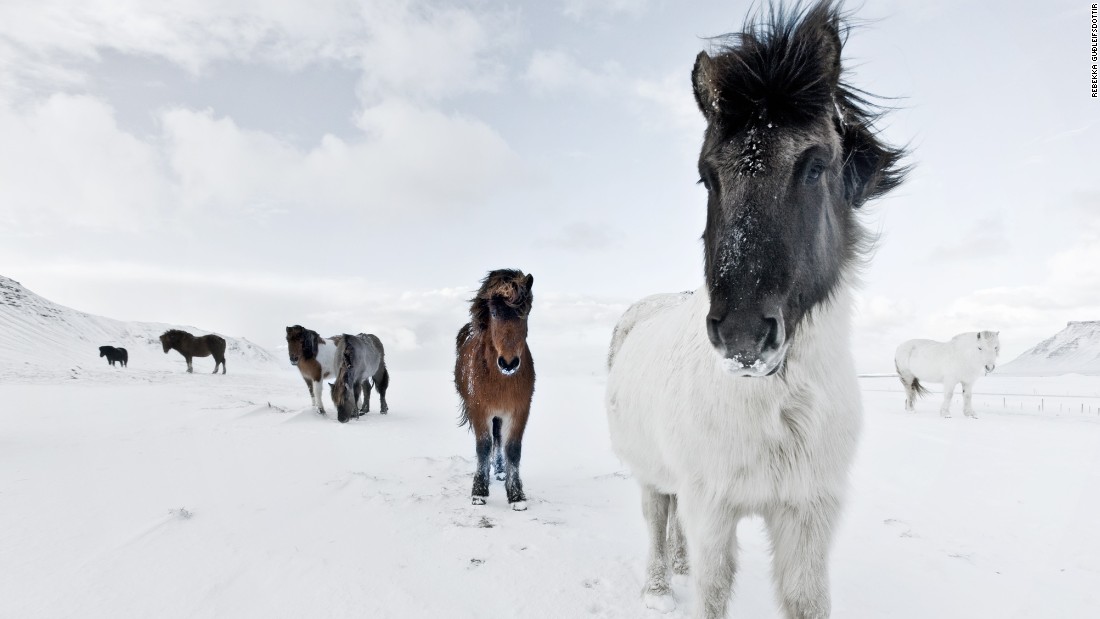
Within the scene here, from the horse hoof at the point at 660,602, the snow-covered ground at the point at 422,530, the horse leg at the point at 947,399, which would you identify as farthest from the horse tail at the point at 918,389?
the horse hoof at the point at 660,602

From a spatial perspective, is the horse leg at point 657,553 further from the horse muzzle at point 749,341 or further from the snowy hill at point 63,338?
the snowy hill at point 63,338

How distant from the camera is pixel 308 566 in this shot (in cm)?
317

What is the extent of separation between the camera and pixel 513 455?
5020 millimetres

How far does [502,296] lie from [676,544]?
2.60 metres

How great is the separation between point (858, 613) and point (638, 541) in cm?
155

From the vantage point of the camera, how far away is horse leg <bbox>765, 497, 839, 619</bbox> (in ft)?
7.34

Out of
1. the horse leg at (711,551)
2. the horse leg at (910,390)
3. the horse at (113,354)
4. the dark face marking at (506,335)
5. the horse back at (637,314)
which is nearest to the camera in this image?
the horse leg at (711,551)

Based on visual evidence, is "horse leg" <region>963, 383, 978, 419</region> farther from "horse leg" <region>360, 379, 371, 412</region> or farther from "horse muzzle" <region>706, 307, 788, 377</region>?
"horse leg" <region>360, 379, 371, 412</region>

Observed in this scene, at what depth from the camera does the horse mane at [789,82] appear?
1.93m

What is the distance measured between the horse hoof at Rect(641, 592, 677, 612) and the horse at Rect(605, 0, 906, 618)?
2.51ft

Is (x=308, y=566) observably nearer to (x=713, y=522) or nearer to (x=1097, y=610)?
(x=713, y=522)

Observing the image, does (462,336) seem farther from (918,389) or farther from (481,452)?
(918,389)

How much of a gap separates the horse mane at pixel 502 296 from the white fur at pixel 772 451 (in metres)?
2.48

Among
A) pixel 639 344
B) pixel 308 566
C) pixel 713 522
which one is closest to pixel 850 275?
pixel 713 522
